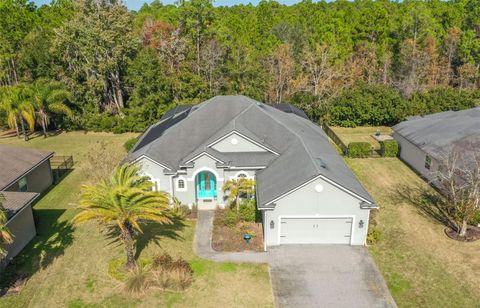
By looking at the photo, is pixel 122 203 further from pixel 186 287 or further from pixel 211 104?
pixel 211 104

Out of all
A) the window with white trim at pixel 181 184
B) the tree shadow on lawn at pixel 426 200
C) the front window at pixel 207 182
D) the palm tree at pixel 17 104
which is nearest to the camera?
the tree shadow on lawn at pixel 426 200

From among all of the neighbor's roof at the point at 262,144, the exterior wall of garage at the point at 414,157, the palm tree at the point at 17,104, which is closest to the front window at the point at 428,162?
the exterior wall of garage at the point at 414,157

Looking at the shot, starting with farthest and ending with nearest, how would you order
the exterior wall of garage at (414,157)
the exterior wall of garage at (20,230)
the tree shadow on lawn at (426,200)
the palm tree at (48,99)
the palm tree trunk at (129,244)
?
the palm tree at (48,99) < the exterior wall of garage at (414,157) < the tree shadow on lawn at (426,200) < the exterior wall of garage at (20,230) < the palm tree trunk at (129,244)

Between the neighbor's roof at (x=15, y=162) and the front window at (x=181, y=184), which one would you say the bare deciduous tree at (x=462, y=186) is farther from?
the neighbor's roof at (x=15, y=162)

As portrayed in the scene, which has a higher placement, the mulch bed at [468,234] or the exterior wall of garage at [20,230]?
the exterior wall of garage at [20,230]

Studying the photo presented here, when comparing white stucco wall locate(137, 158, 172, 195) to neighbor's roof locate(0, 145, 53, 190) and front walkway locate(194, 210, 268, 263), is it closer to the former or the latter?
front walkway locate(194, 210, 268, 263)

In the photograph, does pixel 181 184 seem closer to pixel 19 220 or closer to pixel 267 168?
pixel 267 168

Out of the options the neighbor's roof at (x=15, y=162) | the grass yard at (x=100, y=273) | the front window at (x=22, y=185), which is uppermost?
the neighbor's roof at (x=15, y=162)

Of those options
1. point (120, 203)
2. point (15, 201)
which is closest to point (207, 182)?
point (120, 203)
